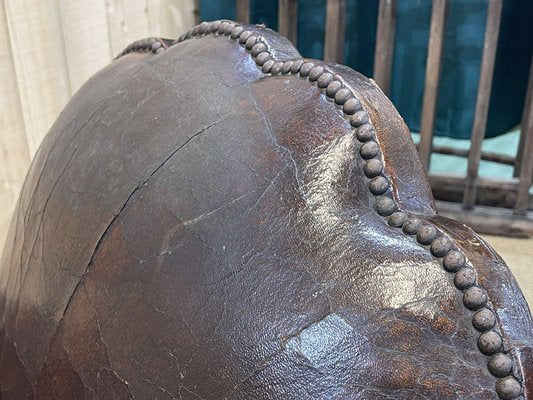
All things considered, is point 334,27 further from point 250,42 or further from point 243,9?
point 250,42

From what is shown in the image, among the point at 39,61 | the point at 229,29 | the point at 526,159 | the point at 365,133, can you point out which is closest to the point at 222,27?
the point at 229,29

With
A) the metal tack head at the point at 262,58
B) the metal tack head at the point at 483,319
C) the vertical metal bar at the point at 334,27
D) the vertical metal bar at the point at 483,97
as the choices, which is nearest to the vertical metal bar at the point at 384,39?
the vertical metal bar at the point at 334,27

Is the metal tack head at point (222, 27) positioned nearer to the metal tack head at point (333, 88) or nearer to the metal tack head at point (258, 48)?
the metal tack head at point (258, 48)

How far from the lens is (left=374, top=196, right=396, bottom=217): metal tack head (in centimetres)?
43

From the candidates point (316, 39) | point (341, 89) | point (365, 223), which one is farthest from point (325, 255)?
point (316, 39)

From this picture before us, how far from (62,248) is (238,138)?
0.69 ft

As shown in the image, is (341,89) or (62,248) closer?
(341,89)

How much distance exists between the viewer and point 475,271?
0.38 metres

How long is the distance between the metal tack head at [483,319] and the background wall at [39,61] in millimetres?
1177

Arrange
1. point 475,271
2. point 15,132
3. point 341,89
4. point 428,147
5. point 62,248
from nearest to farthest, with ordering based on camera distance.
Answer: point 475,271 < point 341,89 < point 62,248 < point 15,132 < point 428,147

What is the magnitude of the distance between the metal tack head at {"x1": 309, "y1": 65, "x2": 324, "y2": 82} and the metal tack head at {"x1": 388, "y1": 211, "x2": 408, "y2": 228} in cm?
14

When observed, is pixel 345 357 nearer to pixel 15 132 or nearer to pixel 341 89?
pixel 341 89

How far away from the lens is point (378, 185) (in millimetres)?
440

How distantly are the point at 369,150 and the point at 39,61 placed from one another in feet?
3.62
